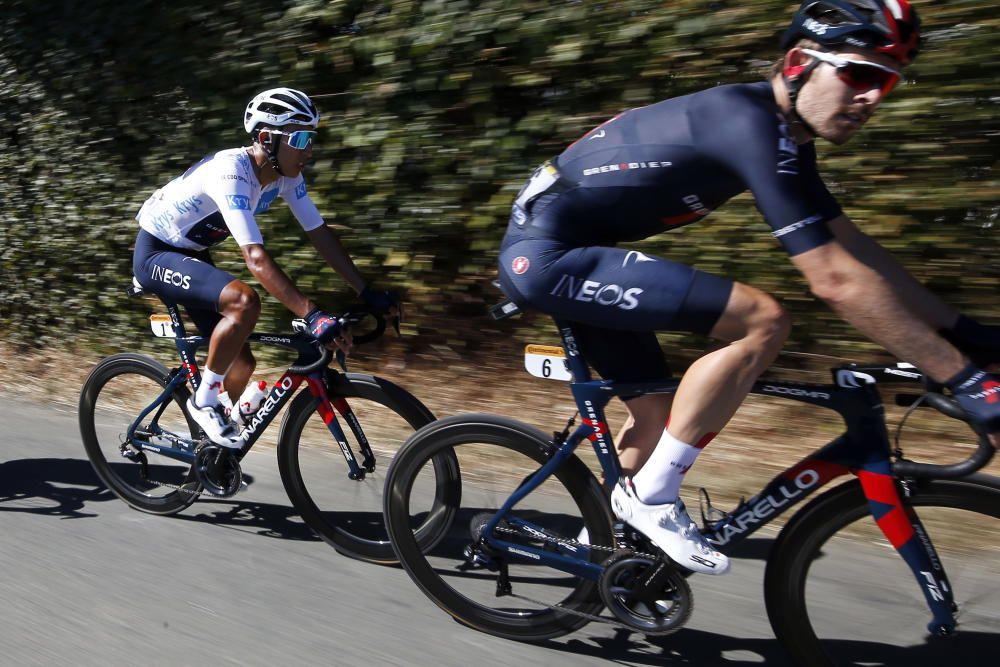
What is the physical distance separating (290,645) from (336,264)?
1835 millimetres

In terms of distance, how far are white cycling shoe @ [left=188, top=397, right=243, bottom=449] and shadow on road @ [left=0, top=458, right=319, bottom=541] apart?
425mm

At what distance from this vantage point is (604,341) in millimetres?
3037

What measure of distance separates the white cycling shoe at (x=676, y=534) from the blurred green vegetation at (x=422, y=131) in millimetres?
2051

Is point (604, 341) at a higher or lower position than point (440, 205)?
higher

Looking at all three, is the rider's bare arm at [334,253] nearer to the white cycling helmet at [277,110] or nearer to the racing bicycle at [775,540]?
the white cycling helmet at [277,110]

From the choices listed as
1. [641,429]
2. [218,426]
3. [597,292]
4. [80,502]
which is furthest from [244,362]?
[597,292]

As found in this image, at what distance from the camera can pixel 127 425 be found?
4.85m

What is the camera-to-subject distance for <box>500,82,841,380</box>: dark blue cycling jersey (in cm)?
247

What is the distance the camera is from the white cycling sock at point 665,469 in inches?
112

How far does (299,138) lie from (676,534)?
2.43m

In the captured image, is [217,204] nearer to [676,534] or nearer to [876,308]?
[676,534]

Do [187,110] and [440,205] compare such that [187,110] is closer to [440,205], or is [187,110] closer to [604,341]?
[440,205]

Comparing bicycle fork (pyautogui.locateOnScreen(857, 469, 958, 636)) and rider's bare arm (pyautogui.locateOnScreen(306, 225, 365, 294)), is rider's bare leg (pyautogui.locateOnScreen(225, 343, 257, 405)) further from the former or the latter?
bicycle fork (pyautogui.locateOnScreen(857, 469, 958, 636))

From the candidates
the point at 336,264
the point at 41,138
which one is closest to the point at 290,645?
the point at 336,264
